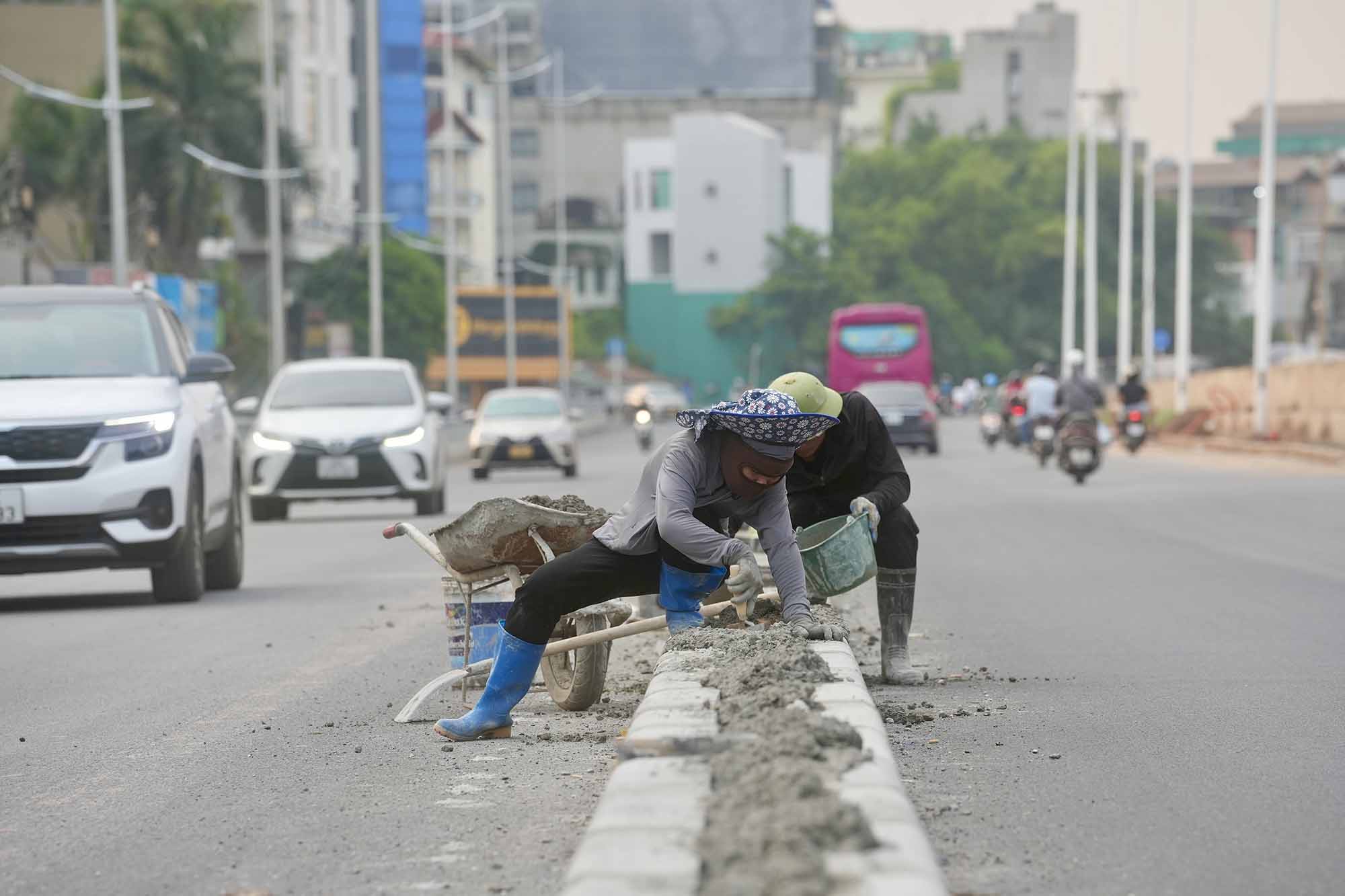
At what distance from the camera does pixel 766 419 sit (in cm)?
766

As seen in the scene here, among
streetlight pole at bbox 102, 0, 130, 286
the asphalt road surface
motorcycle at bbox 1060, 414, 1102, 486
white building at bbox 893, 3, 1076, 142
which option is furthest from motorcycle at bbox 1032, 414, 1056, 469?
white building at bbox 893, 3, 1076, 142

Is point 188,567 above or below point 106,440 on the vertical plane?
Result: below

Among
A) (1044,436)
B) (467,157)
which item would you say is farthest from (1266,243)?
(467,157)

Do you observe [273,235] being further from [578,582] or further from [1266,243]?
[578,582]

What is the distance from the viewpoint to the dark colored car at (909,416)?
4369cm

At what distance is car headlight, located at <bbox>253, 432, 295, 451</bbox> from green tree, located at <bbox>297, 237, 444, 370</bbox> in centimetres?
5020

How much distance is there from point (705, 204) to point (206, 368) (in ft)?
309

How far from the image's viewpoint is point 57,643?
39.5 feet

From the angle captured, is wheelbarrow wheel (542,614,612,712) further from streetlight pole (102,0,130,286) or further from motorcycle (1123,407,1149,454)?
motorcycle (1123,407,1149,454)

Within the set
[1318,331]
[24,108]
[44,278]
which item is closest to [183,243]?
[24,108]

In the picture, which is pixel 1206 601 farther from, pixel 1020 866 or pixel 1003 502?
pixel 1003 502

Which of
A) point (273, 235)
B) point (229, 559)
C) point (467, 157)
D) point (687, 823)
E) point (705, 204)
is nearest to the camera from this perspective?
point (687, 823)

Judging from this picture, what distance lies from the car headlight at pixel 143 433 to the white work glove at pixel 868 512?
6106 mm

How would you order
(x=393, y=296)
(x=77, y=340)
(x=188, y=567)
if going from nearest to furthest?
1. (x=188, y=567)
2. (x=77, y=340)
3. (x=393, y=296)
